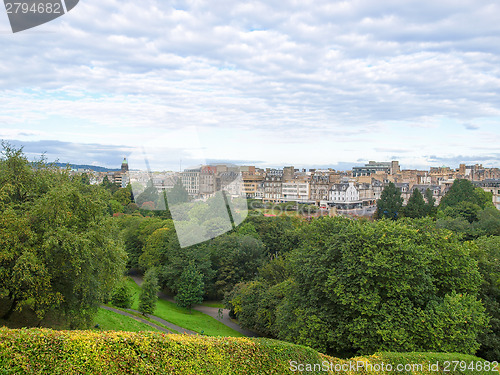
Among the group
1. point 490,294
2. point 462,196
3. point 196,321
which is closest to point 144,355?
point 490,294

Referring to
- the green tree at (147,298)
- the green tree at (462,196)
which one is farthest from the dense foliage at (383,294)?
the green tree at (462,196)

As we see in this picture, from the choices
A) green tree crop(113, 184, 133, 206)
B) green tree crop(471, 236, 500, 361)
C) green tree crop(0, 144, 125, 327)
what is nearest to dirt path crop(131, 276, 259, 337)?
green tree crop(0, 144, 125, 327)

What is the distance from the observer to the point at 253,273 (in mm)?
34250

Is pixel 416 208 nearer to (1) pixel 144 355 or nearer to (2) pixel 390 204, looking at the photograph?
(2) pixel 390 204

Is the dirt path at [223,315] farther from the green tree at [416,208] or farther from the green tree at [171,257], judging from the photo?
the green tree at [416,208]

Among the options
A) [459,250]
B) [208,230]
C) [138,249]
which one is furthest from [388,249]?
[138,249]

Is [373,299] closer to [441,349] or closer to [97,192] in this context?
[441,349]

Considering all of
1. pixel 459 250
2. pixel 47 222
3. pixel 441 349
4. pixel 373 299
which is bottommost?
pixel 441 349

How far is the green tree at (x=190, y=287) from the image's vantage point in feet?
103

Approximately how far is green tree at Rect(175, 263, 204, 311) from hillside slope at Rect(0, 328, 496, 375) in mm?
22378

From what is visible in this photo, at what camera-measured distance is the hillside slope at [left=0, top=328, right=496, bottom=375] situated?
779 centimetres

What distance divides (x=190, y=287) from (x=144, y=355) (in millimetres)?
23907

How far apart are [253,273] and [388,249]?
19.7 metres

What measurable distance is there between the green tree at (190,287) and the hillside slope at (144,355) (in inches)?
881
